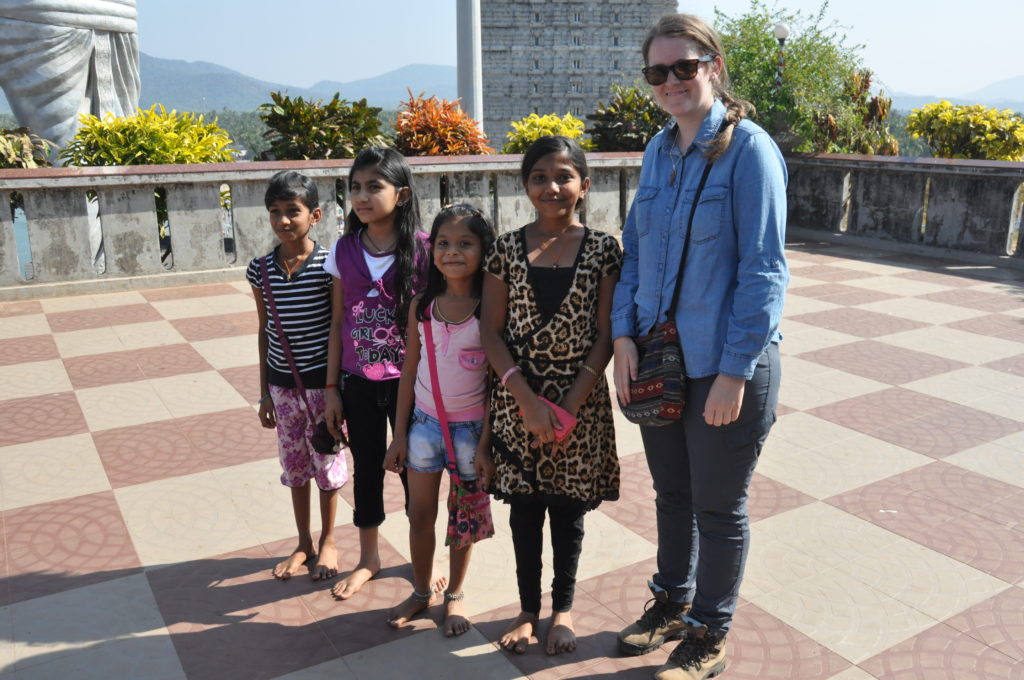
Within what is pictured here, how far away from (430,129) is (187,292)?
3.44 meters

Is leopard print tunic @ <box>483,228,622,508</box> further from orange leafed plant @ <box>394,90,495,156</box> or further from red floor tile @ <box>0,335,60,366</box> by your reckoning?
orange leafed plant @ <box>394,90,495,156</box>

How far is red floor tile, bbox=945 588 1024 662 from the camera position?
2650mm

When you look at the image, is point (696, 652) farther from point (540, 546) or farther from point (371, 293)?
point (371, 293)

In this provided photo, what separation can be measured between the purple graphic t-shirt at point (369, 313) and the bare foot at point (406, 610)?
78 cm

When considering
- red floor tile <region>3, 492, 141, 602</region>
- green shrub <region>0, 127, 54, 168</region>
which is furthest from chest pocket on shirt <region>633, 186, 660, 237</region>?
green shrub <region>0, 127, 54, 168</region>

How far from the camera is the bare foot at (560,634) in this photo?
8.62 ft

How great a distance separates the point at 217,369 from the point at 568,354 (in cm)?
387

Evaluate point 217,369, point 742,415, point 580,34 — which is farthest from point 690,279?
point 580,34

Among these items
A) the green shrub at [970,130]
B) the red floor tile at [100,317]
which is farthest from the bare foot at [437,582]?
the green shrub at [970,130]

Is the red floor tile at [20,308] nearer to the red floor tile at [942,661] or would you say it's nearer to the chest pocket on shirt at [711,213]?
the chest pocket on shirt at [711,213]

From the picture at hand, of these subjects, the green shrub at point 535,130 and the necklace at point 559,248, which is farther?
the green shrub at point 535,130

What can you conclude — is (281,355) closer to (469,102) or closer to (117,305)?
A: (117,305)

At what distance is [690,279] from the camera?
229 cm

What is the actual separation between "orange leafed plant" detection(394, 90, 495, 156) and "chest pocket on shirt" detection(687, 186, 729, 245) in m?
7.82
